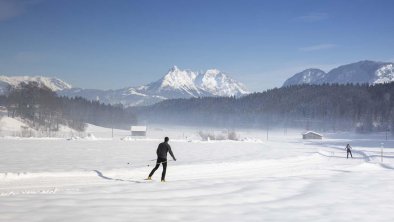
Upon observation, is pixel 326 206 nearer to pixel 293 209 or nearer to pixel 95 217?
pixel 293 209

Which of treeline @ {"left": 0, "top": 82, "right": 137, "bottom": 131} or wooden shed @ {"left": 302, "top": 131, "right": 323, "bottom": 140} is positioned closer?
treeline @ {"left": 0, "top": 82, "right": 137, "bottom": 131}

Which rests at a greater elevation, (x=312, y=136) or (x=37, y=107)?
(x=37, y=107)

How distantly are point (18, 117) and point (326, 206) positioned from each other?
123399 mm

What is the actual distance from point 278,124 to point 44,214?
194471 mm

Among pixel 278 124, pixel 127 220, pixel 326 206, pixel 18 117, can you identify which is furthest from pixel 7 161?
pixel 278 124

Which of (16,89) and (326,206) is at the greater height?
(16,89)

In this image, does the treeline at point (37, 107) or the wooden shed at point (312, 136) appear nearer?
the treeline at point (37, 107)

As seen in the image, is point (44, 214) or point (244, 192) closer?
point (44, 214)

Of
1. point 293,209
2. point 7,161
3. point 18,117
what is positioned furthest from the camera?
point 18,117

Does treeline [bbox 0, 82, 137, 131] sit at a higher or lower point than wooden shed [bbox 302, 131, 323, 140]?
higher

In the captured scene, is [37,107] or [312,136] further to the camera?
[37,107]

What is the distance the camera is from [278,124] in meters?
199

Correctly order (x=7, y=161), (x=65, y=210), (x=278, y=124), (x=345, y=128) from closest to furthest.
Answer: (x=65, y=210) → (x=7, y=161) → (x=345, y=128) → (x=278, y=124)

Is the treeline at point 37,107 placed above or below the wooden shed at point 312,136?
above
